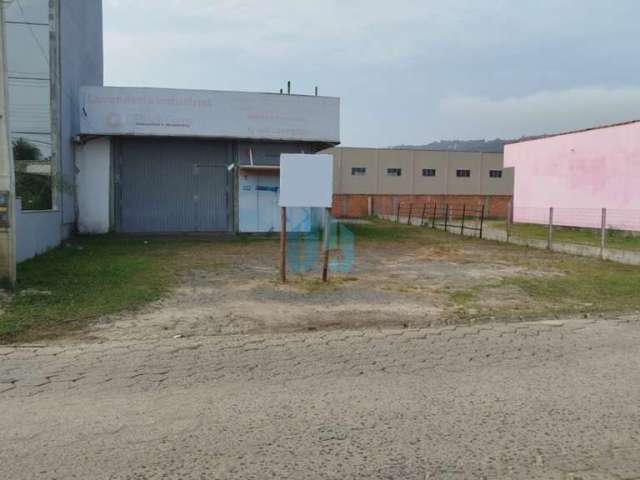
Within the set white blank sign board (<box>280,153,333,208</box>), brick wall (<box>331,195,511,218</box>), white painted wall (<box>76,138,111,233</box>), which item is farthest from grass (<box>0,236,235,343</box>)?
brick wall (<box>331,195,511,218</box>)

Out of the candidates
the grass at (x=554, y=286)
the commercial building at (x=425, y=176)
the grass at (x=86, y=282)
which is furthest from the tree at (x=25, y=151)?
the commercial building at (x=425, y=176)

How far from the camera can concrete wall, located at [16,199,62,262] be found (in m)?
11.9

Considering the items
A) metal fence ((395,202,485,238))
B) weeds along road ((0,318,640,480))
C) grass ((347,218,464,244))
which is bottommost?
weeds along road ((0,318,640,480))

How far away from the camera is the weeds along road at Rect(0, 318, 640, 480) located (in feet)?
11.5

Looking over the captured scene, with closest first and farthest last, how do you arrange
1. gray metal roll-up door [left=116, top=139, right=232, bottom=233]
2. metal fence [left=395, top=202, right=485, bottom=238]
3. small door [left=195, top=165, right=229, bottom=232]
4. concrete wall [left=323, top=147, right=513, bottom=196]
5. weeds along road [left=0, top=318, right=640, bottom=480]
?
weeds along road [left=0, top=318, right=640, bottom=480]
gray metal roll-up door [left=116, top=139, right=232, bottom=233]
small door [left=195, top=165, right=229, bottom=232]
metal fence [left=395, top=202, right=485, bottom=238]
concrete wall [left=323, top=147, right=513, bottom=196]

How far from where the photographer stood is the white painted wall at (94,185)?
19.3 m

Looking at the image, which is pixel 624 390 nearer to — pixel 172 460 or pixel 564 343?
pixel 564 343

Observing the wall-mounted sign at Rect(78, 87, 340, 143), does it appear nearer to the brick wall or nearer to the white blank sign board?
the white blank sign board

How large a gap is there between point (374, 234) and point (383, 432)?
18236 mm

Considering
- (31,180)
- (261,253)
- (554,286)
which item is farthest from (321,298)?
(31,180)

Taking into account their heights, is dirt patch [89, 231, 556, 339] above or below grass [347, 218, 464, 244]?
below

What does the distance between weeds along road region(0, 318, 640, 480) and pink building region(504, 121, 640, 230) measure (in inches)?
719

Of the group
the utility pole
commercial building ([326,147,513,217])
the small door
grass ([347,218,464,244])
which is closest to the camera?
the utility pole

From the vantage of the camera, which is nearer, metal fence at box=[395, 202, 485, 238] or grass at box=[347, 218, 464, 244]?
grass at box=[347, 218, 464, 244]
